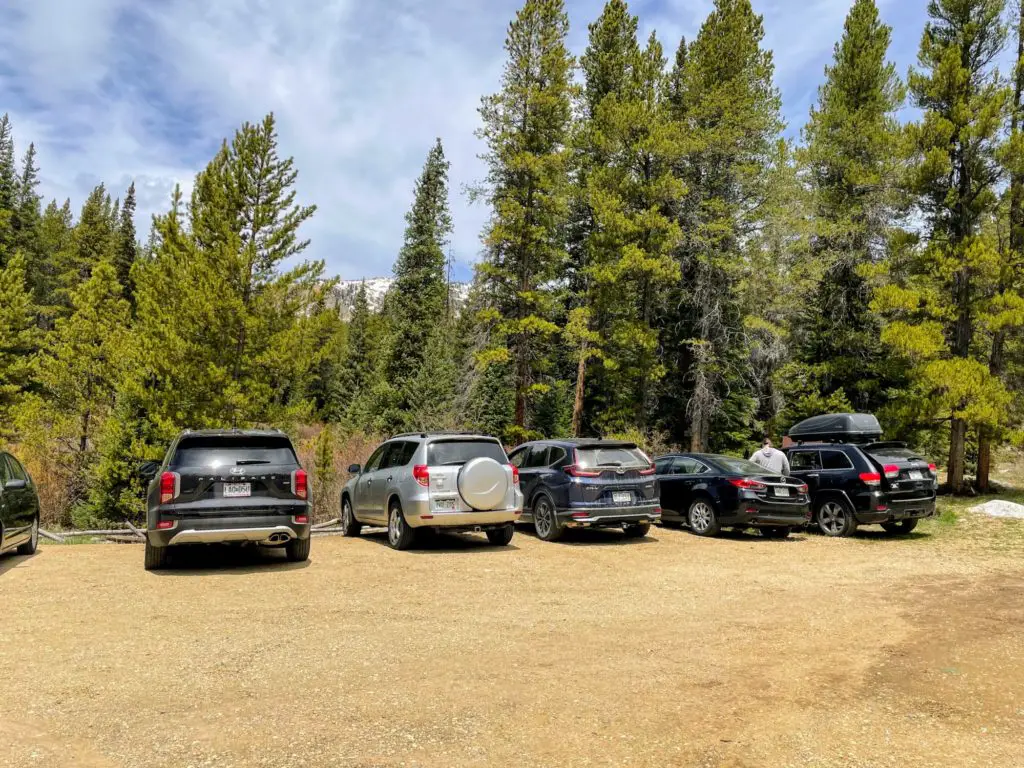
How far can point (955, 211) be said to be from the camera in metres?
22.3

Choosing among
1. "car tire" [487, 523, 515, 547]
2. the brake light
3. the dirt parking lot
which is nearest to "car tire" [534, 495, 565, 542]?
"car tire" [487, 523, 515, 547]

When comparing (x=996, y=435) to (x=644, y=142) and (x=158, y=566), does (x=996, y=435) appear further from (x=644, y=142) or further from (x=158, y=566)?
(x=158, y=566)

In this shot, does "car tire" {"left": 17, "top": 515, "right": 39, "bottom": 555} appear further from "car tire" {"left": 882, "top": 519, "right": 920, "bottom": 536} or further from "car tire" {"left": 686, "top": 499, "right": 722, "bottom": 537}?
"car tire" {"left": 882, "top": 519, "right": 920, "bottom": 536}

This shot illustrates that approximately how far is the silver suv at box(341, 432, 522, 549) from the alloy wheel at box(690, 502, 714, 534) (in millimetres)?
4300

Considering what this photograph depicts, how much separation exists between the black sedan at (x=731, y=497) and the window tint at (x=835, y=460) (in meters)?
0.77

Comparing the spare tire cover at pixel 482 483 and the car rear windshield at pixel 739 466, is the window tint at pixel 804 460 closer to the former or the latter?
the car rear windshield at pixel 739 466

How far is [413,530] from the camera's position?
11.4 metres

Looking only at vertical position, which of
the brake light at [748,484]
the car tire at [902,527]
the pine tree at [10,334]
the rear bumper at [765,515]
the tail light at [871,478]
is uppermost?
the pine tree at [10,334]

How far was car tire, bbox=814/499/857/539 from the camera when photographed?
14016 mm

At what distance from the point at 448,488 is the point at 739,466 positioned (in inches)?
246

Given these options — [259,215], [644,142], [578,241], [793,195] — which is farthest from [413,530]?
[578,241]

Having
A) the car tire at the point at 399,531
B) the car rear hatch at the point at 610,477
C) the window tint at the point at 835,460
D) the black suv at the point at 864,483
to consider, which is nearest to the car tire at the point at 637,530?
the car rear hatch at the point at 610,477

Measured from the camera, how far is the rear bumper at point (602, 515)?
12102 millimetres

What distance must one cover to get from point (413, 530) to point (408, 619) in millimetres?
4396
